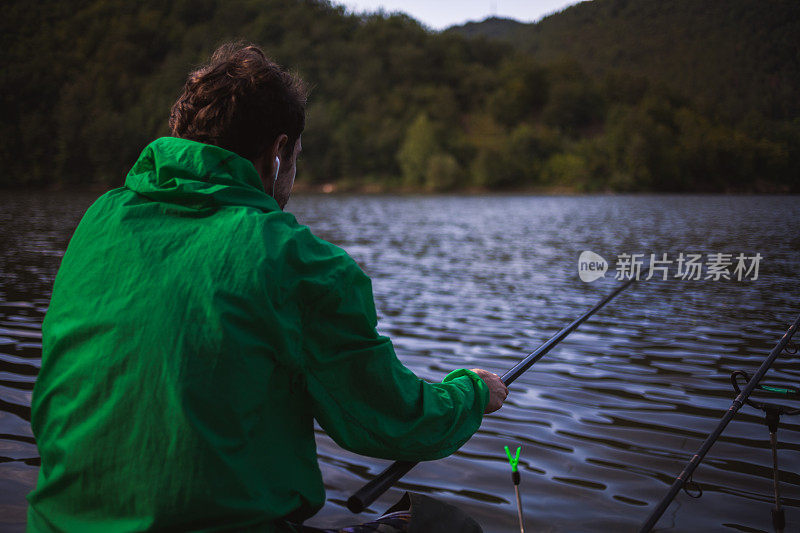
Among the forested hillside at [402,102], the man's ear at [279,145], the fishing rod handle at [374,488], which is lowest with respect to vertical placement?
the fishing rod handle at [374,488]

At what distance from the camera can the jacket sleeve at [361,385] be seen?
1.34 meters

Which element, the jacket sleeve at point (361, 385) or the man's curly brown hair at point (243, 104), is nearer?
the jacket sleeve at point (361, 385)

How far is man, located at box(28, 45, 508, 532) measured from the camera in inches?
48.1

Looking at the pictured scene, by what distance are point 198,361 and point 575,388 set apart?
5025 millimetres

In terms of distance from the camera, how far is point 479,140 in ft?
382

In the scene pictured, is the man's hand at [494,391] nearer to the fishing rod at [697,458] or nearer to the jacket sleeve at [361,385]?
the jacket sleeve at [361,385]

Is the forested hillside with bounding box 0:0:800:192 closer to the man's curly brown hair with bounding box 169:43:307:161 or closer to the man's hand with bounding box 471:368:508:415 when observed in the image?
the man's hand with bounding box 471:368:508:415

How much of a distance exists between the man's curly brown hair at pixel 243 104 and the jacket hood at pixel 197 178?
4.8 inches

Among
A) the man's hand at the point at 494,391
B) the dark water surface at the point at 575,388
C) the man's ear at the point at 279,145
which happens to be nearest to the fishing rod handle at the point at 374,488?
the man's hand at the point at 494,391

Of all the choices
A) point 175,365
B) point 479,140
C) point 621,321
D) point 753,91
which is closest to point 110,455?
point 175,365

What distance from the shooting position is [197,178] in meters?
1.35

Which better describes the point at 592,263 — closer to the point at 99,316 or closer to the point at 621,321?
the point at 621,321

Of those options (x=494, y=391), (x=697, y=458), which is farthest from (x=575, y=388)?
(x=494, y=391)

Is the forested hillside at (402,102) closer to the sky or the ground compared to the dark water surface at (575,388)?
closer to the sky
